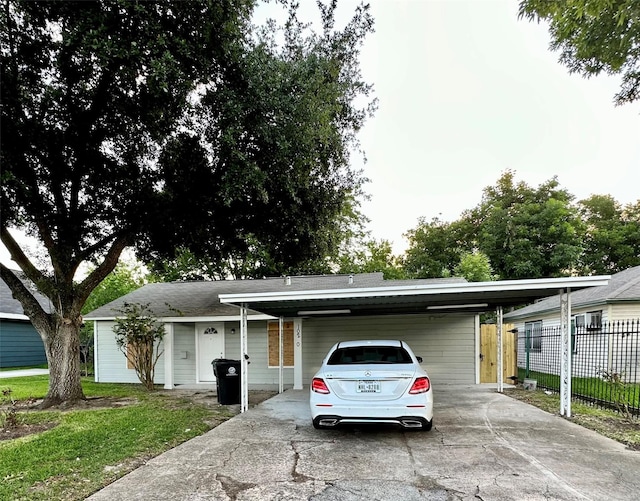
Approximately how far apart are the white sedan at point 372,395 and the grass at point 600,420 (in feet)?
9.31

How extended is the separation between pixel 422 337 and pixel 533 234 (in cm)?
1878

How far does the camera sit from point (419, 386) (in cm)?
511

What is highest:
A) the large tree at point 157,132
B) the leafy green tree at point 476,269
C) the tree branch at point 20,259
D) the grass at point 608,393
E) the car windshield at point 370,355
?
the large tree at point 157,132

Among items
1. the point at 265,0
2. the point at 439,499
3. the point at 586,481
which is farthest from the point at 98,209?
the point at 586,481

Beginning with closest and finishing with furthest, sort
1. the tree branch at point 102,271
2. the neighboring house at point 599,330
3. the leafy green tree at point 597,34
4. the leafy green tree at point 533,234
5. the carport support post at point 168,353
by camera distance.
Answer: the leafy green tree at point 597,34
the tree branch at point 102,271
the neighboring house at point 599,330
the carport support post at point 168,353
the leafy green tree at point 533,234

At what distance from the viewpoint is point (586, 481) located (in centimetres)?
396

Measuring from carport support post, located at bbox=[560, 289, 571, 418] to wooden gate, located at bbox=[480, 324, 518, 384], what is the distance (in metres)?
4.31

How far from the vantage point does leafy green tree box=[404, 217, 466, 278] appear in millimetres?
30125

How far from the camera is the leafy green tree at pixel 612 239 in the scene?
26.8m

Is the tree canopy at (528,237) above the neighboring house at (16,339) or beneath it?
Result: above

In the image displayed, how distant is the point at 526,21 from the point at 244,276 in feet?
68.7

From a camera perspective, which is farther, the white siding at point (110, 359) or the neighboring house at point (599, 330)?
the white siding at point (110, 359)

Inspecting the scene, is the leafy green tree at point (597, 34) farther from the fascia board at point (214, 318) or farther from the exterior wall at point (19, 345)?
the exterior wall at point (19, 345)

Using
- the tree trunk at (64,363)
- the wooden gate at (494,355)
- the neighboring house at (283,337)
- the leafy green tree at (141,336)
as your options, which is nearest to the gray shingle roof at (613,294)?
the wooden gate at (494,355)
